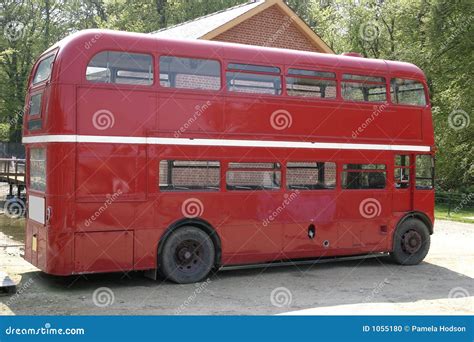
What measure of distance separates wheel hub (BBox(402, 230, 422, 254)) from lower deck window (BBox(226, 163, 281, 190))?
3.47 meters

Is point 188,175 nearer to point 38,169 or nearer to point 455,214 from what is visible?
point 38,169

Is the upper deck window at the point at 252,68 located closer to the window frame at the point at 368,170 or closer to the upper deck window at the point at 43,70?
the window frame at the point at 368,170

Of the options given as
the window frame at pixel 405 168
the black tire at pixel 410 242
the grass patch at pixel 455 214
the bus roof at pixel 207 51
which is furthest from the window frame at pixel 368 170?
the grass patch at pixel 455 214

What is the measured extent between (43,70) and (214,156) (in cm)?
326

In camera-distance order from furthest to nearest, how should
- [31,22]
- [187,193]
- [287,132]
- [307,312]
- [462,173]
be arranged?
[31,22] → [462,173] → [287,132] → [187,193] → [307,312]

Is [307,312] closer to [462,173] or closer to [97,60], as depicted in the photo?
[97,60]

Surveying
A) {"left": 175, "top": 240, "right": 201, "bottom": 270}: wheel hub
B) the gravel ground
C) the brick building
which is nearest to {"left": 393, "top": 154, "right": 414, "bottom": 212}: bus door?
the gravel ground

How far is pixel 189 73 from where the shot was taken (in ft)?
36.1

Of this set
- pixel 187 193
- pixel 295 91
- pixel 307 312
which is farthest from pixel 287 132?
pixel 307 312

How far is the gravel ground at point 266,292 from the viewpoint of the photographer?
29.7 feet

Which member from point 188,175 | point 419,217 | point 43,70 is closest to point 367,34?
point 419,217

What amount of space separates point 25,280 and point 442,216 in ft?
62.1

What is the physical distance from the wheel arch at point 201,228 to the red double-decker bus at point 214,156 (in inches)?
0.9

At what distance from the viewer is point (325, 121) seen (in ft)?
40.7
